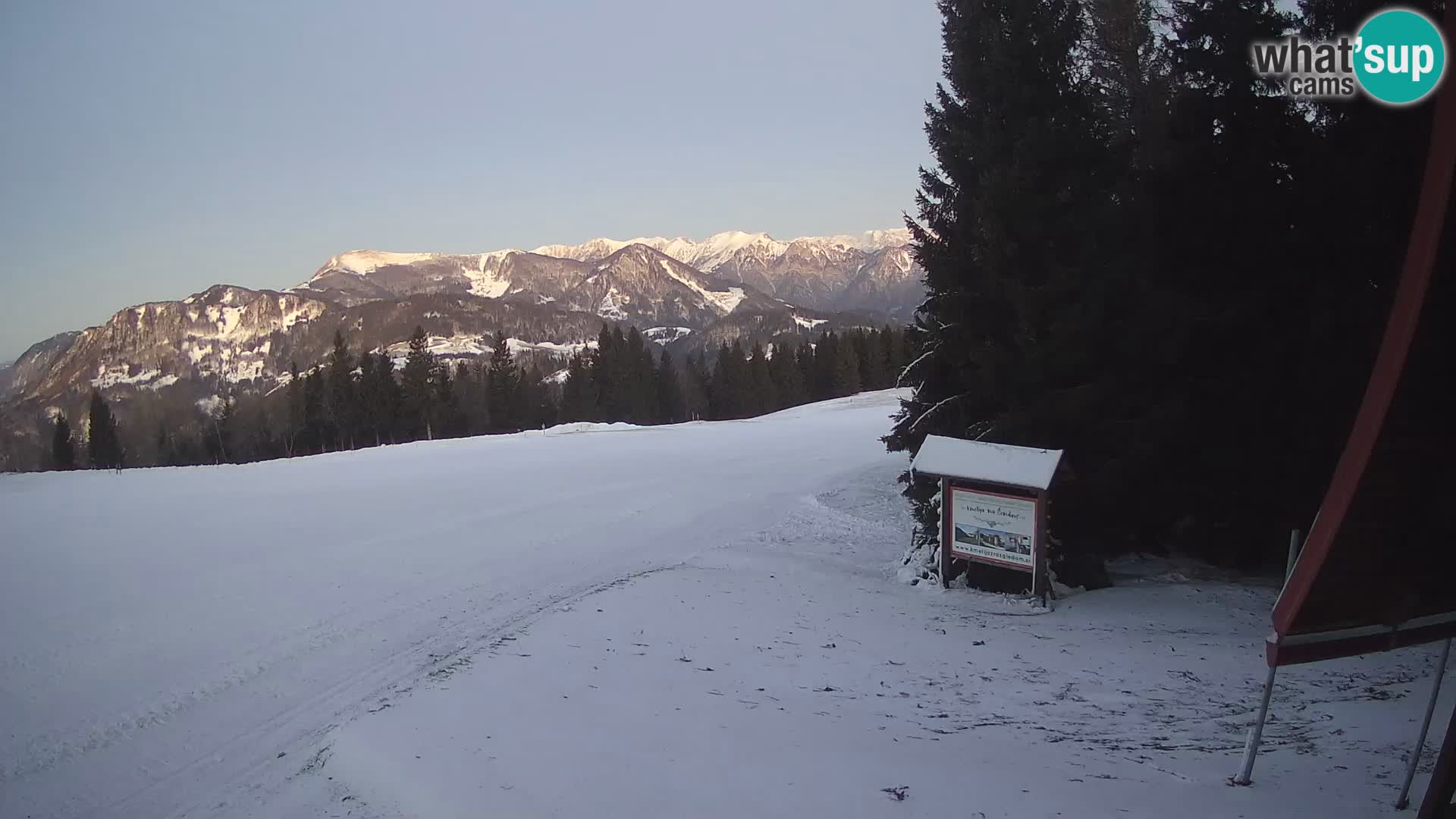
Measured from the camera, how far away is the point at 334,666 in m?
9.73

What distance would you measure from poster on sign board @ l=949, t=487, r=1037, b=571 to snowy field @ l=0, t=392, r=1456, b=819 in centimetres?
73

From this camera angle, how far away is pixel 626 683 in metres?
8.44

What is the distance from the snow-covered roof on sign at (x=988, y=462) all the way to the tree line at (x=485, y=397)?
5361 cm

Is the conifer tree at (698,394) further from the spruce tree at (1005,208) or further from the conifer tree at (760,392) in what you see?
the spruce tree at (1005,208)

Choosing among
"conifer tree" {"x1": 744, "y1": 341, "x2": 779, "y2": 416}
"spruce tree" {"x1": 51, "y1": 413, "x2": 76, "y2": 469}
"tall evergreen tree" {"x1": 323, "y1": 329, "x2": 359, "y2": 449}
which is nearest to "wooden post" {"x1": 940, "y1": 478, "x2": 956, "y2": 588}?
"tall evergreen tree" {"x1": 323, "y1": 329, "x2": 359, "y2": 449}

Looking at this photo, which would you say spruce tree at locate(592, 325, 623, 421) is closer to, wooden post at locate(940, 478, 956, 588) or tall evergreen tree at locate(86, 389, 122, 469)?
tall evergreen tree at locate(86, 389, 122, 469)

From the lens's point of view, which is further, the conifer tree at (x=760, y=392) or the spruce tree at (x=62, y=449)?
the conifer tree at (x=760, y=392)

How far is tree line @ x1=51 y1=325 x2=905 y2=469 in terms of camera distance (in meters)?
60.4

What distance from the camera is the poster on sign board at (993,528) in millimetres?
12594

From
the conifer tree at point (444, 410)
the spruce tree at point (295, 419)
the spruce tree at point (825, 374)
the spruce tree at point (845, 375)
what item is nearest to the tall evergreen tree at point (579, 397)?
the conifer tree at point (444, 410)

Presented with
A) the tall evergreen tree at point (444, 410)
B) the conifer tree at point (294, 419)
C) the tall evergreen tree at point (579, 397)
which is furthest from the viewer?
the tall evergreen tree at point (579, 397)

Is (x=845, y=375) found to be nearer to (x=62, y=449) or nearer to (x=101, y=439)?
(x=101, y=439)

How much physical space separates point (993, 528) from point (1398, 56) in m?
7.93

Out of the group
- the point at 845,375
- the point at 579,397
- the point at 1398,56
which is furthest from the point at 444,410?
the point at 1398,56
